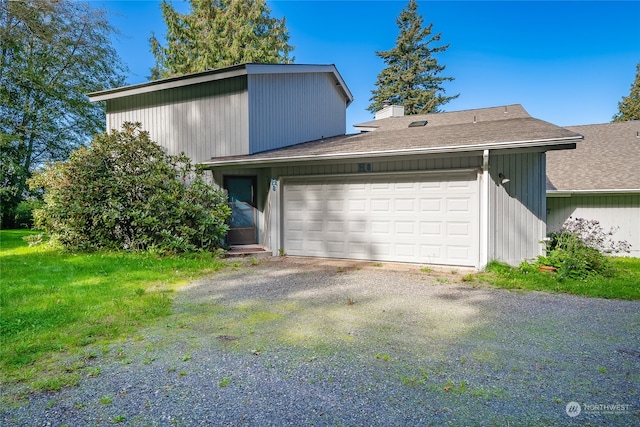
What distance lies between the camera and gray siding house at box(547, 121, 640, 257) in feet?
33.3

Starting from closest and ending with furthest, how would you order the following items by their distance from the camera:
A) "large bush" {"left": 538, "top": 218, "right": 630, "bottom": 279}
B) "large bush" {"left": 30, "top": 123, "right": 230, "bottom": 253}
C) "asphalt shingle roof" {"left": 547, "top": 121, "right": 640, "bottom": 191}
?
"large bush" {"left": 538, "top": 218, "right": 630, "bottom": 279}
"large bush" {"left": 30, "top": 123, "right": 230, "bottom": 253}
"asphalt shingle roof" {"left": 547, "top": 121, "right": 640, "bottom": 191}

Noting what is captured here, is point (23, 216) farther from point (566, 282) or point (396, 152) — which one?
point (566, 282)

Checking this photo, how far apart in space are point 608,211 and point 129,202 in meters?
13.5

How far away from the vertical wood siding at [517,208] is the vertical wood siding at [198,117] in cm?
641

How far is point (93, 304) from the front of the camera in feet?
15.8

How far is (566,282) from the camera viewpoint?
6.18m

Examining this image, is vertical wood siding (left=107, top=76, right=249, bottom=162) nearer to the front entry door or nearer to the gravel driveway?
the front entry door

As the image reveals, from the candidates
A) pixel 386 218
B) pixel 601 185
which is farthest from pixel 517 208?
pixel 601 185

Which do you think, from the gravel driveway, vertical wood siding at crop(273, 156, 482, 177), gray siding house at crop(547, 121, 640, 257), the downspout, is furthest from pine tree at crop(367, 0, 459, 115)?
the gravel driveway

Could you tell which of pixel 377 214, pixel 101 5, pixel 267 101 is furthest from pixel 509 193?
pixel 101 5

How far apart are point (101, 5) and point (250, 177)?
13295 millimetres

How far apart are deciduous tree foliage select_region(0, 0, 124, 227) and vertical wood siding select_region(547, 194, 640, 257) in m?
19.6

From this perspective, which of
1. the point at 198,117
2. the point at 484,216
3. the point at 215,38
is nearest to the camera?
the point at 484,216

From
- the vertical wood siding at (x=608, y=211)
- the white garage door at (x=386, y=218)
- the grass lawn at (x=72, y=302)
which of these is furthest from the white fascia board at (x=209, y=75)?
the vertical wood siding at (x=608, y=211)
